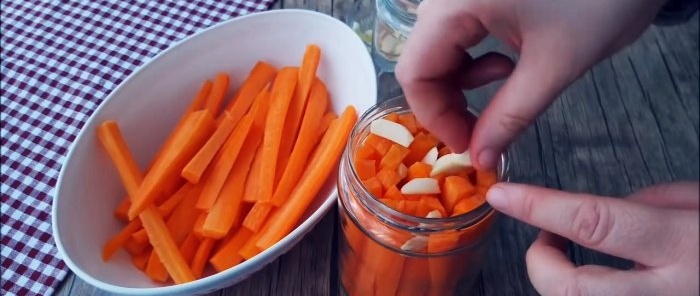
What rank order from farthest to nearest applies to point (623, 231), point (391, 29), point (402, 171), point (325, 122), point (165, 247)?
1. point (391, 29)
2. point (325, 122)
3. point (165, 247)
4. point (402, 171)
5. point (623, 231)

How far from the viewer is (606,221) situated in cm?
54

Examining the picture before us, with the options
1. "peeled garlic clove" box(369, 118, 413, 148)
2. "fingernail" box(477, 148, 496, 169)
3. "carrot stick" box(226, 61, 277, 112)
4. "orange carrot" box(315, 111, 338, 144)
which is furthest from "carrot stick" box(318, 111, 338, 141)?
"fingernail" box(477, 148, 496, 169)

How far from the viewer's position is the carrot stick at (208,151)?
900 mm

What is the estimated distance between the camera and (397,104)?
809 mm

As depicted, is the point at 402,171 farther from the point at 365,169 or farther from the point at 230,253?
the point at 230,253

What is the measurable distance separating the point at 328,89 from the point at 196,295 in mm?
379

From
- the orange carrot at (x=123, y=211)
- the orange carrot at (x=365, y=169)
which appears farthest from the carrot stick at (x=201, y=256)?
the orange carrot at (x=365, y=169)

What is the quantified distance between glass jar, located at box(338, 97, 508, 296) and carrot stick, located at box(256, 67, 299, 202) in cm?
13

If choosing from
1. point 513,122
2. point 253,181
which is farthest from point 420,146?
point 253,181

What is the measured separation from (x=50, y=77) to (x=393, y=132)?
670 mm

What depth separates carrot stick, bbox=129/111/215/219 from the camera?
883 millimetres

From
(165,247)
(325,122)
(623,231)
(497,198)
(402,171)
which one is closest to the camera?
(623,231)

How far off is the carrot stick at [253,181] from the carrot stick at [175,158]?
82 millimetres

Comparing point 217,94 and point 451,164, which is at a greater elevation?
point 451,164
